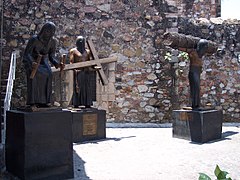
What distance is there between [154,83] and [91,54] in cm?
302

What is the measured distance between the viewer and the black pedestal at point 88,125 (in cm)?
595

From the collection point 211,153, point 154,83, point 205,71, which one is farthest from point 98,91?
point 211,153

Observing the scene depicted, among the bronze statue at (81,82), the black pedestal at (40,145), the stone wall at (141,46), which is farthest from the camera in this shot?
Answer: the stone wall at (141,46)

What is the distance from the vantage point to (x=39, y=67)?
155 inches

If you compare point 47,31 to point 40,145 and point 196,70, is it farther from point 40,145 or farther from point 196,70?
point 196,70

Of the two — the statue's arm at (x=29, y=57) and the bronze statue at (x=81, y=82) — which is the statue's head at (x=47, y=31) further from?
the bronze statue at (x=81, y=82)

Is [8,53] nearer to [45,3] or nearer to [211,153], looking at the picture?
[45,3]

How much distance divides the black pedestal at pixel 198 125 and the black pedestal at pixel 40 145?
3.09 m

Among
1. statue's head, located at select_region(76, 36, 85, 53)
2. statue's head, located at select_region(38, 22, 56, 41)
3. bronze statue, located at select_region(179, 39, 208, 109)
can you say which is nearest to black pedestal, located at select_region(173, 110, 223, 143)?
bronze statue, located at select_region(179, 39, 208, 109)

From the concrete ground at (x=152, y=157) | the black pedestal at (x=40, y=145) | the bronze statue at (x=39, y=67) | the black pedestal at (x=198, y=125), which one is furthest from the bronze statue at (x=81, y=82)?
the black pedestal at (x=40, y=145)

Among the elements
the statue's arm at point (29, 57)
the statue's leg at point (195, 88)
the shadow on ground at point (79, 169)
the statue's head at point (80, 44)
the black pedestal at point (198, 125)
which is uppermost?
the statue's head at point (80, 44)

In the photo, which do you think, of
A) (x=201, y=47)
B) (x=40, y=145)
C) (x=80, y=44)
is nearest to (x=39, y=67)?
(x=40, y=145)

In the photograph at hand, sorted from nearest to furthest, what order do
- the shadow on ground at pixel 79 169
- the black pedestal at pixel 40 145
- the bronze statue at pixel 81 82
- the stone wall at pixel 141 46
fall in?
1. the black pedestal at pixel 40 145
2. the shadow on ground at pixel 79 169
3. the bronze statue at pixel 81 82
4. the stone wall at pixel 141 46

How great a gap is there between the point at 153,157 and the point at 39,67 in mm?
2252
